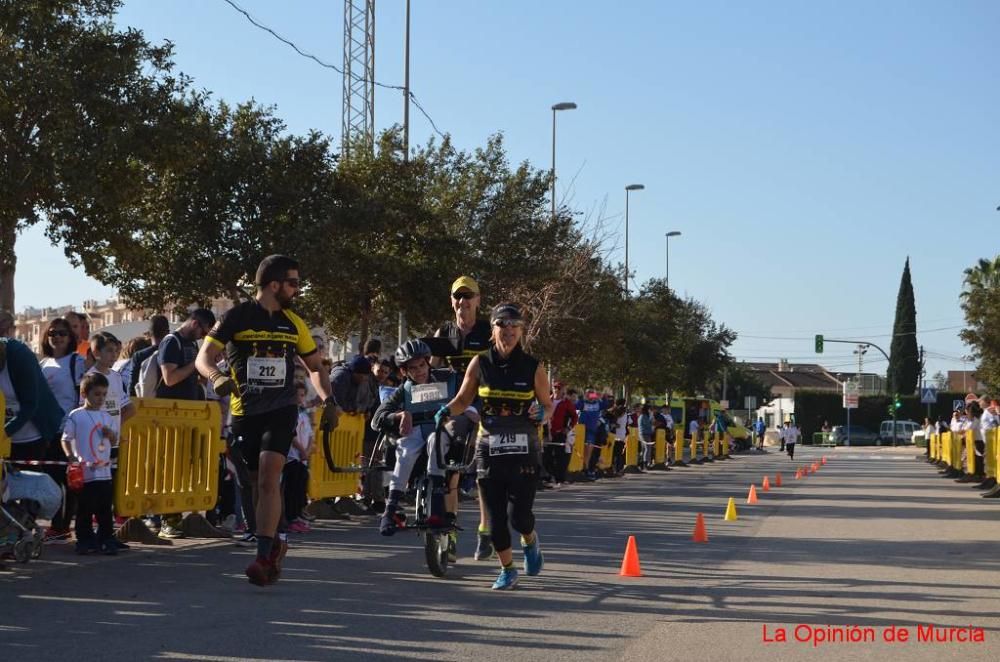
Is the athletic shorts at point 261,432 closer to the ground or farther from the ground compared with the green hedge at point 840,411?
closer to the ground

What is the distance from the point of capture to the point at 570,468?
30.4 meters

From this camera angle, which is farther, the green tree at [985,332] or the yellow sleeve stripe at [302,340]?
the green tree at [985,332]

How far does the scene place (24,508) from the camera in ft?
34.2

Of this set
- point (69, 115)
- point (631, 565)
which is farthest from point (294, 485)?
point (69, 115)

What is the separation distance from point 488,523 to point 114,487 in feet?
12.5

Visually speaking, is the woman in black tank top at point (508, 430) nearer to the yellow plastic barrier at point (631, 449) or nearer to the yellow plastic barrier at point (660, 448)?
the yellow plastic barrier at point (631, 449)

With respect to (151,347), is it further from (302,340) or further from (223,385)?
(223,385)

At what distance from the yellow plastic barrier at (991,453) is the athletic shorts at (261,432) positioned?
1919 centimetres

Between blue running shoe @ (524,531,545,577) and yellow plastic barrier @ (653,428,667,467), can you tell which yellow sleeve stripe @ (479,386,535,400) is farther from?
yellow plastic barrier @ (653,428,667,467)

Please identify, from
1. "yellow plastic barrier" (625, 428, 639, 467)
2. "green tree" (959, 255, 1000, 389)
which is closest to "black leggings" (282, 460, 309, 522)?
"yellow plastic barrier" (625, 428, 639, 467)

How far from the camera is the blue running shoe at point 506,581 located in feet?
31.8

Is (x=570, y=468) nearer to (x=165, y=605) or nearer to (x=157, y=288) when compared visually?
(x=157, y=288)

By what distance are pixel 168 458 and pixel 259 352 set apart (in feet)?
12.9

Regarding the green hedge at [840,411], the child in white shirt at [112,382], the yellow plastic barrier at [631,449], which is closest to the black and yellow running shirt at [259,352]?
the child in white shirt at [112,382]
